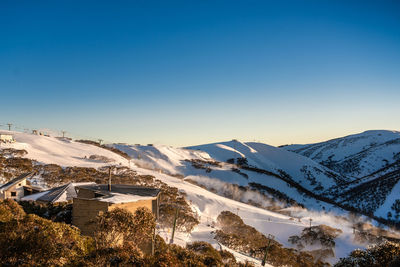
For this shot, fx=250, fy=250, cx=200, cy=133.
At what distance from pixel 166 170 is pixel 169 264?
55908 millimetres

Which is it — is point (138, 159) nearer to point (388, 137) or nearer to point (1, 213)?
point (1, 213)

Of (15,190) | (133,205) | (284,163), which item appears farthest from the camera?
(284,163)

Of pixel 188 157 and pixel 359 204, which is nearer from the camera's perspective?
pixel 359 204

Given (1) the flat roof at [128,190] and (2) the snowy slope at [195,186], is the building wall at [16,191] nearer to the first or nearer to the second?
(1) the flat roof at [128,190]

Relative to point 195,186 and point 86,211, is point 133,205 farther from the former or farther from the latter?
point 195,186

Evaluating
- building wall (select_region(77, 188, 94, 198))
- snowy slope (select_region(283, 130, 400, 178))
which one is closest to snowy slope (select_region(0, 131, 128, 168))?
building wall (select_region(77, 188, 94, 198))

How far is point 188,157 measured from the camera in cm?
8238

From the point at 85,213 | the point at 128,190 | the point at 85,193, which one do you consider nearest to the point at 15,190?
the point at 85,193

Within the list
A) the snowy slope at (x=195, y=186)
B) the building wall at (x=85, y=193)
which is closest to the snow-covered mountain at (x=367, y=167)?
the snowy slope at (x=195, y=186)

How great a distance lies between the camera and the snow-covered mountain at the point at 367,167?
56559 mm

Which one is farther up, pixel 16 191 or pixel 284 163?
pixel 16 191

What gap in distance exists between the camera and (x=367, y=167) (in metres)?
99.9

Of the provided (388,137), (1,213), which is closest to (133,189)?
(1,213)

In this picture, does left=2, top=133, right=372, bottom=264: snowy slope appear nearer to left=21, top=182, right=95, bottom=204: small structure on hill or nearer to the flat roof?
the flat roof
